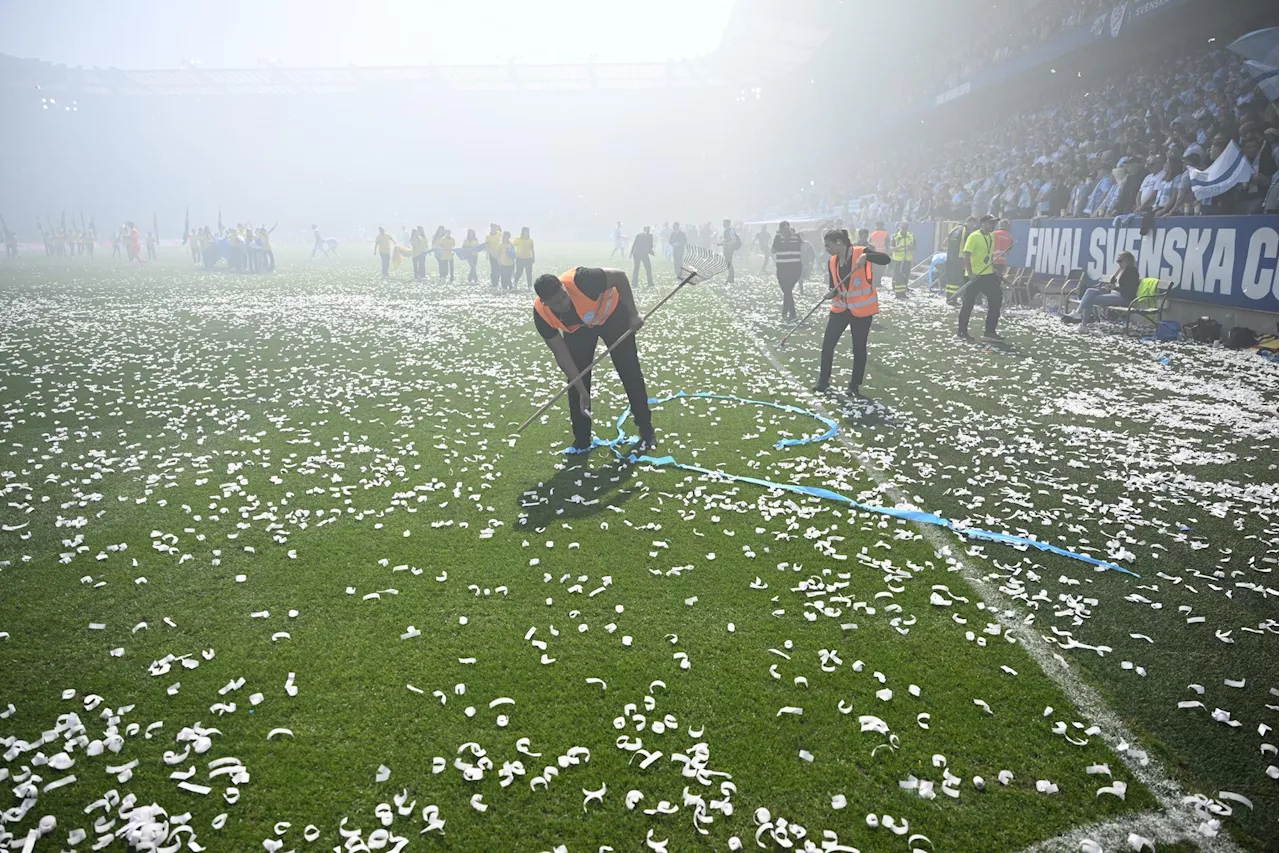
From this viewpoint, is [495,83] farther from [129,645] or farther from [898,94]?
[129,645]

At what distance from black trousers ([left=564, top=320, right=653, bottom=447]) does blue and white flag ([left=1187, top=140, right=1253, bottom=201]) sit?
12.8 m

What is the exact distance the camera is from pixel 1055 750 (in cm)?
372

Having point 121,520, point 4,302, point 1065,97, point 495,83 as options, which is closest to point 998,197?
point 1065,97

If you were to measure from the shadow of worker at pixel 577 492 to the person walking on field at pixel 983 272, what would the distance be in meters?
8.62

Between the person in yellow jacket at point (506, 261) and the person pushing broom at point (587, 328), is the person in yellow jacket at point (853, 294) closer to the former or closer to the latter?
the person pushing broom at point (587, 328)

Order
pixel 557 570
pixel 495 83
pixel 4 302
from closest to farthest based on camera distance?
pixel 557 570 → pixel 4 302 → pixel 495 83

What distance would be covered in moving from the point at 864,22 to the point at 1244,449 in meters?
45.8

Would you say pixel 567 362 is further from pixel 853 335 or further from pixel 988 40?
pixel 988 40

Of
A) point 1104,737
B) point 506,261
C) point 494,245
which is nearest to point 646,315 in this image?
point 1104,737

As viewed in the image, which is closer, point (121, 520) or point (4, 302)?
point (121, 520)

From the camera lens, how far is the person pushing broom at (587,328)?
7.26 meters

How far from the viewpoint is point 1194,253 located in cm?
1418

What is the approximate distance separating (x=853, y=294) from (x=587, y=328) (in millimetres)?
3859

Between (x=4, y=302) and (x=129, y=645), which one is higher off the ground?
(x=4, y=302)
